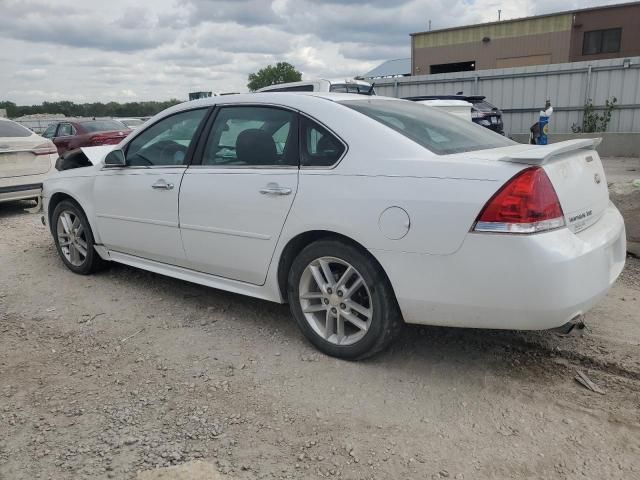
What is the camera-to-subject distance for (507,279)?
8.66ft

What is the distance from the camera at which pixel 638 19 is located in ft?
91.0

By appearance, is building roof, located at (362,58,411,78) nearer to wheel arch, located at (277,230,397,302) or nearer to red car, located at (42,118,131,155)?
red car, located at (42,118,131,155)

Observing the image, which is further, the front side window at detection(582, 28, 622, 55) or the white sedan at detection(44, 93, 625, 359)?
the front side window at detection(582, 28, 622, 55)

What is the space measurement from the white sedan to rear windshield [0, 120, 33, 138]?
5.19 meters

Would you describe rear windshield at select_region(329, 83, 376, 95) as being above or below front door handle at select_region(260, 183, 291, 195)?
above

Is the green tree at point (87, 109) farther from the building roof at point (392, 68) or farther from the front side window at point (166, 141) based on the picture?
the front side window at point (166, 141)

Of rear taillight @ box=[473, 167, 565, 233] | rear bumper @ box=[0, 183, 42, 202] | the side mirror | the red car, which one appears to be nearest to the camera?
rear taillight @ box=[473, 167, 565, 233]

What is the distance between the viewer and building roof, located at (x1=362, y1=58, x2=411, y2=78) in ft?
139

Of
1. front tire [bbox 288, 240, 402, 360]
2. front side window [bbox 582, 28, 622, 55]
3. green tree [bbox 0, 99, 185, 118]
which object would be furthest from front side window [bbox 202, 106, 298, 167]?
green tree [bbox 0, 99, 185, 118]

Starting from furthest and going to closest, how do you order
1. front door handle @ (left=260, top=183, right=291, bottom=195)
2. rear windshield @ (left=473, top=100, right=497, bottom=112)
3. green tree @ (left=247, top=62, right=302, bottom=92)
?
green tree @ (left=247, top=62, right=302, bottom=92) < rear windshield @ (left=473, top=100, right=497, bottom=112) < front door handle @ (left=260, top=183, right=291, bottom=195)

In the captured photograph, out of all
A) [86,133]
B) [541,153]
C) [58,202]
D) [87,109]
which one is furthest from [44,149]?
[87,109]

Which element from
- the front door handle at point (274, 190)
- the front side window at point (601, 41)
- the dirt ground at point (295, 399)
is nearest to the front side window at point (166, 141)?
the front door handle at point (274, 190)

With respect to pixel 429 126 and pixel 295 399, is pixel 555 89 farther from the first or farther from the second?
pixel 295 399

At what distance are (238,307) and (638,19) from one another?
3112 cm
